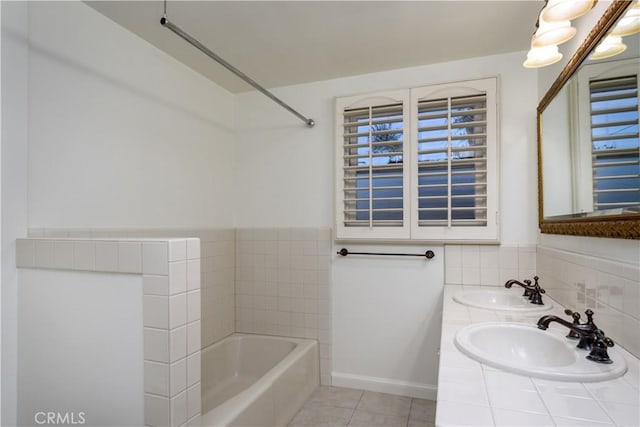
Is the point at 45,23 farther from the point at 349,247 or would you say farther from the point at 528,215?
the point at 528,215

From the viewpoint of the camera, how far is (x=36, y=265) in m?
1.44

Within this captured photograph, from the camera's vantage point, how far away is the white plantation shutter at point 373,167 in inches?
97.7

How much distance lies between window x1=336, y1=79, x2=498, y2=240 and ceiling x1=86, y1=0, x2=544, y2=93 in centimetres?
25

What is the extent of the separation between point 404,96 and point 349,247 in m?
1.16

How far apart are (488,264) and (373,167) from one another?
1.02 m

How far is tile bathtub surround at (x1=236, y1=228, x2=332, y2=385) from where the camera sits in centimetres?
271

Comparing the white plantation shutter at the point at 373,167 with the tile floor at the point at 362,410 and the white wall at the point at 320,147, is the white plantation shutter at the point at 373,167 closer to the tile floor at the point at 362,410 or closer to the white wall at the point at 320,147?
the white wall at the point at 320,147

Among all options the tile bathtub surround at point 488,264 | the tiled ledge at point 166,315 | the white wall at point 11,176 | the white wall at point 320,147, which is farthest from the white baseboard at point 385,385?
the white wall at point 11,176

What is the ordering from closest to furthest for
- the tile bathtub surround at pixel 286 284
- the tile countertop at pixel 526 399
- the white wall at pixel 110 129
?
the tile countertop at pixel 526 399, the white wall at pixel 110 129, the tile bathtub surround at pixel 286 284

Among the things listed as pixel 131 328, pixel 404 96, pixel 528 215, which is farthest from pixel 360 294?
pixel 131 328

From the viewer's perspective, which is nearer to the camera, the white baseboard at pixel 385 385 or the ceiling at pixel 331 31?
the ceiling at pixel 331 31

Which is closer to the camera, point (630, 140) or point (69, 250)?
point (630, 140)

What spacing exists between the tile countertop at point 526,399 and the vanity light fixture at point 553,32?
1155 millimetres

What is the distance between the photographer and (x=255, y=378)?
106 inches
